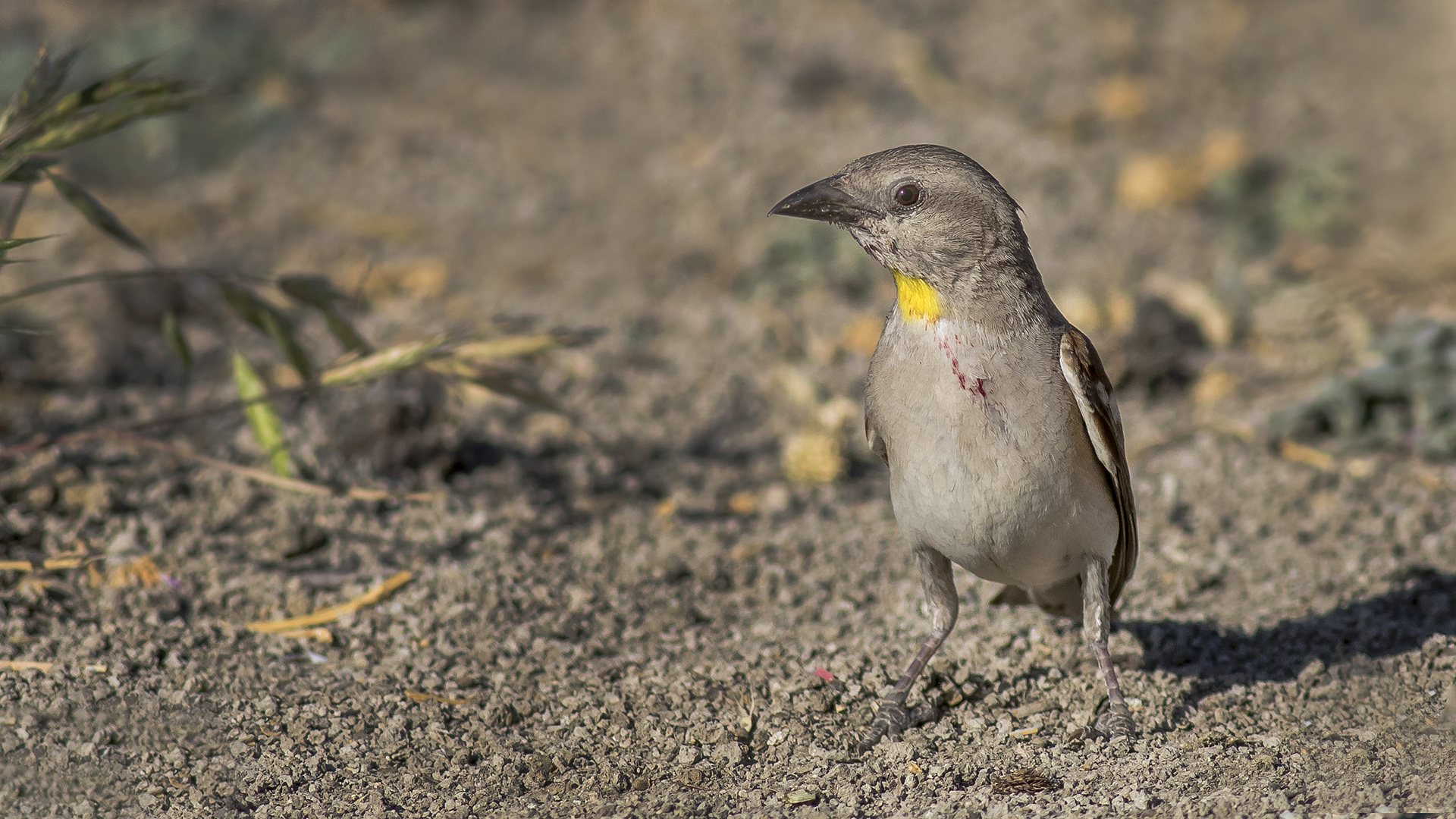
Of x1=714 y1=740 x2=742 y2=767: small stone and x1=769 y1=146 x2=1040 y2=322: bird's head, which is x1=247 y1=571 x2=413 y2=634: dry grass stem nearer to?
x1=714 y1=740 x2=742 y2=767: small stone

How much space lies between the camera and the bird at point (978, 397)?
3.62 meters

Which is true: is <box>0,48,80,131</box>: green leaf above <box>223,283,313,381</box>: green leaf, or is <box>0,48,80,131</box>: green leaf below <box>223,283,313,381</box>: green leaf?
above

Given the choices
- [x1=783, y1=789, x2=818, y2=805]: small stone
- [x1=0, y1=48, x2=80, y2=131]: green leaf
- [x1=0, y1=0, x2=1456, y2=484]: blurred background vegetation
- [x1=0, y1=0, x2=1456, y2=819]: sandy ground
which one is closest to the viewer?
[x1=783, y1=789, x2=818, y2=805]: small stone

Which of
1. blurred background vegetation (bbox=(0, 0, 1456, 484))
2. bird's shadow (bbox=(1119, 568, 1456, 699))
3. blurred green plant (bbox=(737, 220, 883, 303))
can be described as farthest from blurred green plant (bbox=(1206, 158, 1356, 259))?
bird's shadow (bbox=(1119, 568, 1456, 699))

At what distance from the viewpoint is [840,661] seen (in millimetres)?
4285

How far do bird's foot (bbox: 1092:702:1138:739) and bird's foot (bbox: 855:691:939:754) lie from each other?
0.50m

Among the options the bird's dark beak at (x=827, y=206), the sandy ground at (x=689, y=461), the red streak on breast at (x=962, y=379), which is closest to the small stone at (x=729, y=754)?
the sandy ground at (x=689, y=461)

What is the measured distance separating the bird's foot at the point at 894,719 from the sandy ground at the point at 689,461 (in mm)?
91

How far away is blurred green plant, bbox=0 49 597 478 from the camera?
13.2ft

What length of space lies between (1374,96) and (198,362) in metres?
8.36

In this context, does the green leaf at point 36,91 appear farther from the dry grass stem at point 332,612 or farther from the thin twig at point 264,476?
the dry grass stem at point 332,612

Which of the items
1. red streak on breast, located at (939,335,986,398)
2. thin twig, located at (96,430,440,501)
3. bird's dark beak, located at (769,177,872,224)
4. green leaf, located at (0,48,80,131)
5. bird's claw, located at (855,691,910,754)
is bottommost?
bird's claw, located at (855,691,910,754)

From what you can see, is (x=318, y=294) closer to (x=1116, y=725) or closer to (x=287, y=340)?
(x=287, y=340)

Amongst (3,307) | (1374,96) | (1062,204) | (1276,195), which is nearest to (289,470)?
(3,307)
